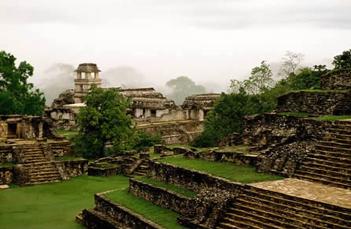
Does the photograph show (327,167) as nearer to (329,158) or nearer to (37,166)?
(329,158)

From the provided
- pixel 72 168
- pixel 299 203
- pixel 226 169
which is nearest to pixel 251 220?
pixel 299 203

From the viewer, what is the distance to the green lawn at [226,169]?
18000mm

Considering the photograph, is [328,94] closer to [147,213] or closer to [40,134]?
[147,213]

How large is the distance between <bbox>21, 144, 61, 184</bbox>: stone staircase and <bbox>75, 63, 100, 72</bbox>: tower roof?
31.9m

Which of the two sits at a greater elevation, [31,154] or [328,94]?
[328,94]

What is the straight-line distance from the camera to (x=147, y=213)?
19.1 meters

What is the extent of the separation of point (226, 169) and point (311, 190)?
3.82 m

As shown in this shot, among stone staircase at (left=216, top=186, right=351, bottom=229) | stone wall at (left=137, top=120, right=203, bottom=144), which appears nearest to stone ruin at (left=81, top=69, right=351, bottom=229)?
stone staircase at (left=216, top=186, right=351, bottom=229)

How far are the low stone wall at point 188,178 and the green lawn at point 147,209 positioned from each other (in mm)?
1040

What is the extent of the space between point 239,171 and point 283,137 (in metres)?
2.33

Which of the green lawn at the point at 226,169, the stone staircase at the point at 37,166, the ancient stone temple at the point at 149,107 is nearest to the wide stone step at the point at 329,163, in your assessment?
the green lawn at the point at 226,169

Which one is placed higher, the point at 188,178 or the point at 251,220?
the point at 188,178

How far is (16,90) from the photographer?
40188mm

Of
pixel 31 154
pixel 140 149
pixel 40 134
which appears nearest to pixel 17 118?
pixel 40 134
